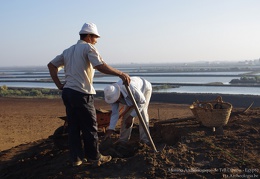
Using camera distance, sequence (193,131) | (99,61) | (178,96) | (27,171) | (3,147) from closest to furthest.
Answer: (99,61) < (27,171) < (193,131) < (3,147) < (178,96)

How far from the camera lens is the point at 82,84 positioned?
4.49m

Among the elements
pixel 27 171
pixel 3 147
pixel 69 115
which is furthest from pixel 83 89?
pixel 3 147

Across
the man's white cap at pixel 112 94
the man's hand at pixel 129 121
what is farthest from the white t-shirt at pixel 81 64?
the man's hand at pixel 129 121

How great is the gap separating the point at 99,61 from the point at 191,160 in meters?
1.72

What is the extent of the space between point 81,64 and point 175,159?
1704 mm

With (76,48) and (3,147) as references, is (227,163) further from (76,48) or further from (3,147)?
(3,147)

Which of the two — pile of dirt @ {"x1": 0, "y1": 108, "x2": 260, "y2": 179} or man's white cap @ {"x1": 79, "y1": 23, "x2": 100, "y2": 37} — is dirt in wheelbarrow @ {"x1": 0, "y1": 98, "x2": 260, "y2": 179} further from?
man's white cap @ {"x1": 79, "y1": 23, "x2": 100, "y2": 37}

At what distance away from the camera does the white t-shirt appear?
4.39 metres

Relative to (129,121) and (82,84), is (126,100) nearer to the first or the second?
(129,121)

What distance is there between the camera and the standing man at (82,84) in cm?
442

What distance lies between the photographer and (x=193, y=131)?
6.21 meters

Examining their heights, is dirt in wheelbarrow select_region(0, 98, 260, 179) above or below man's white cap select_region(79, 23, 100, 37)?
below

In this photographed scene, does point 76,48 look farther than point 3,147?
No

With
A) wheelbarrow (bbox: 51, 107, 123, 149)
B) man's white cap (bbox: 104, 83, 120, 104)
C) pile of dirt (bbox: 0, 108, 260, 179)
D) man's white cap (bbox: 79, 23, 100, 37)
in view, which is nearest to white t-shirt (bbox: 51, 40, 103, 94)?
man's white cap (bbox: 79, 23, 100, 37)
